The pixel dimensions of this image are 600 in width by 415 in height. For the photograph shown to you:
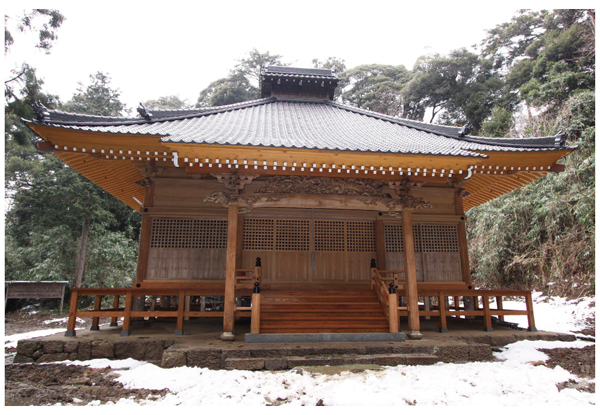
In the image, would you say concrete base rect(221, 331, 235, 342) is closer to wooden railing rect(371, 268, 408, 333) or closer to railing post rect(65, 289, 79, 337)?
railing post rect(65, 289, 79, 337)

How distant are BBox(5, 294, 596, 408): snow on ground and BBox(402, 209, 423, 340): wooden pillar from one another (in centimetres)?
134

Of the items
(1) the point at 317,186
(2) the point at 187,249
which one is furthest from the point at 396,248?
(2) the point at 187,249

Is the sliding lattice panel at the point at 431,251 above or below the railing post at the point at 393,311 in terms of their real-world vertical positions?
above

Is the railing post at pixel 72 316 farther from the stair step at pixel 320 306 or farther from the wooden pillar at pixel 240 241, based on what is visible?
the stair step at pixel 320 306

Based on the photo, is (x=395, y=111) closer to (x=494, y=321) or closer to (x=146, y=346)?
(x=494, y=321)

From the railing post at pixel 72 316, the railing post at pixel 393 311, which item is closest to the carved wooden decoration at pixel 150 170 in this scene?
the railing post at pixel 72 316

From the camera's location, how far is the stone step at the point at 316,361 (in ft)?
17.2

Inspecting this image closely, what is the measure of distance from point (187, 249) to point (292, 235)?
2.61 m

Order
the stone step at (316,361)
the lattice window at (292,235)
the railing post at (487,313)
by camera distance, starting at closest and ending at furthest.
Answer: the stone step at (316,361)
the railing post at (487,313)
the lattice window at (292,235)

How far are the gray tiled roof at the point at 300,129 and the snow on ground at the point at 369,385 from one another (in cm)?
375

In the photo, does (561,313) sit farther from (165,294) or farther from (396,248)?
(165,294)

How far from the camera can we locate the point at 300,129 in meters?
9.34

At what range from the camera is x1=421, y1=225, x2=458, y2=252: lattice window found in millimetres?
8805

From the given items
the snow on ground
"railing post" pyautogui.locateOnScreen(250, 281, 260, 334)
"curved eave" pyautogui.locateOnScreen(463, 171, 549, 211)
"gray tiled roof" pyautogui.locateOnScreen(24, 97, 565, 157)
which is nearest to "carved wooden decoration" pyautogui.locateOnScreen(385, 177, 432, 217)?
"gray tiled roof" pyautogui.locateOnScreen(24, 97, 565, 157)
